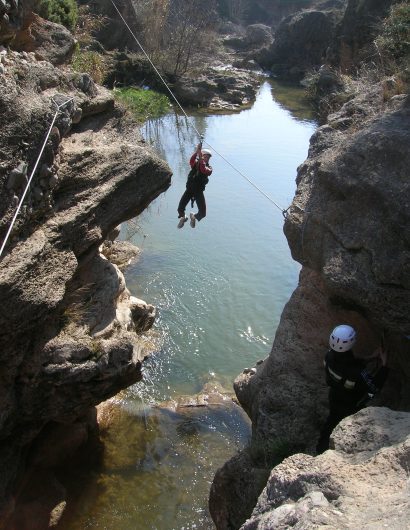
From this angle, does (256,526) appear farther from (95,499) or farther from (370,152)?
(95,499)

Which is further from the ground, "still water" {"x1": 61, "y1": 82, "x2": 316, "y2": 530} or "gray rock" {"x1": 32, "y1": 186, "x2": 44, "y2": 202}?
"gray rock" {"x1": 32, "y1": 186, "x2": 44, "y2": 202}

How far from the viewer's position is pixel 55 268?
686 cm

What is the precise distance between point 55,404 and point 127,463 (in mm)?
2843

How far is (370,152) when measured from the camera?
267 inches

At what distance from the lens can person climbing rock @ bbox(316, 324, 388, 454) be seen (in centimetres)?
598

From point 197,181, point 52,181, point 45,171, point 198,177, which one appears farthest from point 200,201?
point 45,171

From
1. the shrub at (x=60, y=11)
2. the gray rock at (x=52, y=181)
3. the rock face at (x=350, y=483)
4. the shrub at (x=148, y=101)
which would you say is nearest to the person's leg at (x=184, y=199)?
the gray rock at (x=52, y=181)

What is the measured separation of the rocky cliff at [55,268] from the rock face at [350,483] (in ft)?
11.2

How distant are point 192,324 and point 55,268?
7.28 m

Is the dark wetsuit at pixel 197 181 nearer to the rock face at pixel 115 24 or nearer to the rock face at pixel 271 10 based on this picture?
the rock face at pixel 115 24

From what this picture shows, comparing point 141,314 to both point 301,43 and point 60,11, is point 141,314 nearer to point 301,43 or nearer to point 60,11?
point 60,11

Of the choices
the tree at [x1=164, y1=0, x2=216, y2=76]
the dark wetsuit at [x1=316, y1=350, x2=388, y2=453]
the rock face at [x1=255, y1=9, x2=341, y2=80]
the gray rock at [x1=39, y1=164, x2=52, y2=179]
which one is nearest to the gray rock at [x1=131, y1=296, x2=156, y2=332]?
the gray rock at [x1=39, y1=164, x2=52, y2=179]

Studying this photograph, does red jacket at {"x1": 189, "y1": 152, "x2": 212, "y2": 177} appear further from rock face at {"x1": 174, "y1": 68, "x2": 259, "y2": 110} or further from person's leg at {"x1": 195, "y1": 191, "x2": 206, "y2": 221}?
rock face at {"x1": 174, "y1": 68, "x2": 259, "y2": 110}

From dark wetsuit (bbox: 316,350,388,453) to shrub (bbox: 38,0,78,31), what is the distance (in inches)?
364
